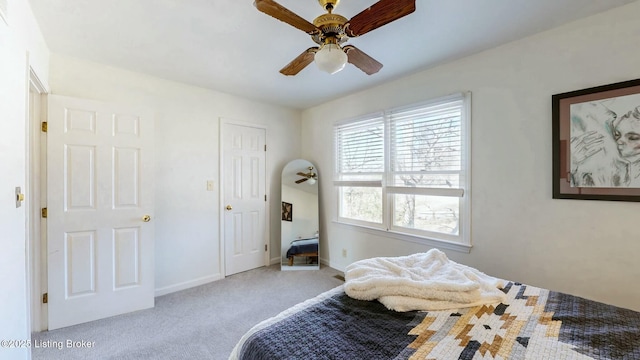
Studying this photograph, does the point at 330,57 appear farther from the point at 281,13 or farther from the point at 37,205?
the point at 37,205

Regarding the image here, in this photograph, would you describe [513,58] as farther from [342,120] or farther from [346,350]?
[346,350]

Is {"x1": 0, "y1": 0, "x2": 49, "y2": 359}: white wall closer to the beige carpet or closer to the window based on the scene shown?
the beige carpet

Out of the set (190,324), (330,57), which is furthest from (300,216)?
(330,57)

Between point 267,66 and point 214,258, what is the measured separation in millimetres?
2380

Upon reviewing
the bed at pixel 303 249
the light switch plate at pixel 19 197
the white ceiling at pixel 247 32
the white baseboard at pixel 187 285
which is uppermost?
the white ceiling at pixel 247 32

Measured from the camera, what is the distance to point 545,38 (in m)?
1.93

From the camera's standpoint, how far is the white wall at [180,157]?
8.54 ft

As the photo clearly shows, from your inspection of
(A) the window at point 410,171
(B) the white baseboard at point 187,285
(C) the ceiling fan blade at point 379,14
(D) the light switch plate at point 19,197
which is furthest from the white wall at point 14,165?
(A) the window at point 410,171

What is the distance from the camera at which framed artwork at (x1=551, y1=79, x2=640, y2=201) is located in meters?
1.63

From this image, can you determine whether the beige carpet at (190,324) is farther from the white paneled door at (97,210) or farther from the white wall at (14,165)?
the white wall at (14,165)

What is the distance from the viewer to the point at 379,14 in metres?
1.33

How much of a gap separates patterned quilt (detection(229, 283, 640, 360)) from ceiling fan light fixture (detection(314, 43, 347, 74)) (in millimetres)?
1289

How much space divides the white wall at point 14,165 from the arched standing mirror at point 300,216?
2.52 m

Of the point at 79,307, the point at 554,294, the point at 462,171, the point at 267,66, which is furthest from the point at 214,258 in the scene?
the point at 554,294
